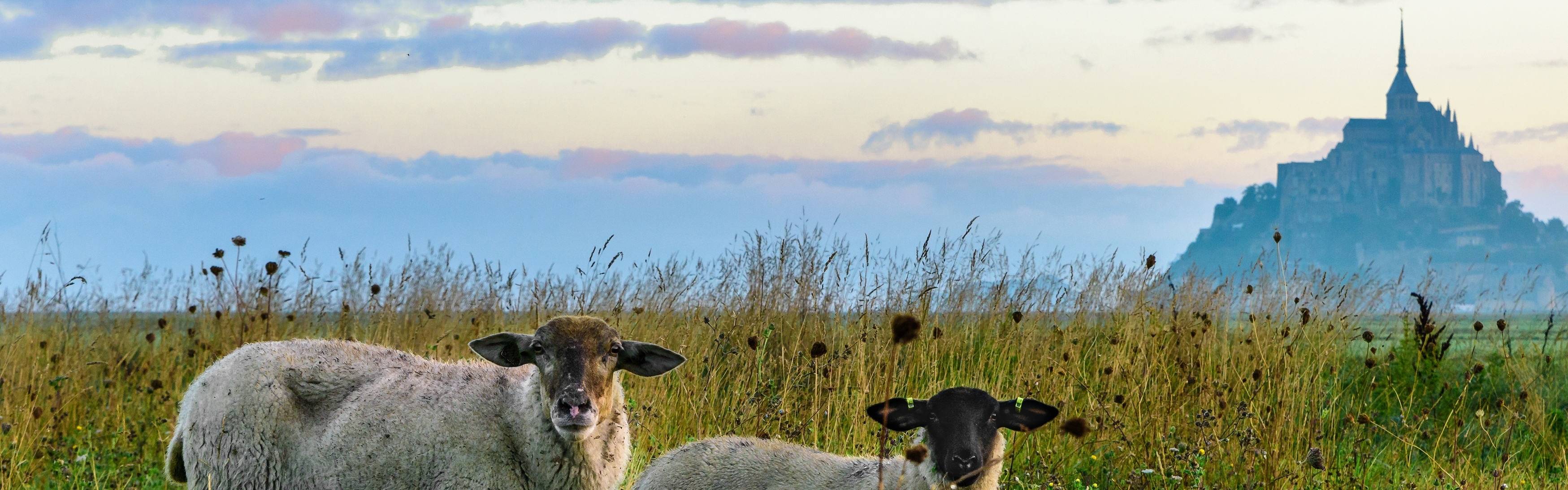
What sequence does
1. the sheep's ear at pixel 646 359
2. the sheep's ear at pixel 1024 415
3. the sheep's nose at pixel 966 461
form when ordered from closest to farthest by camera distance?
1. the sheep's nose at pixel 966 461
2. the sheep's ear at pixel 1024 415
3. the sheep's ear at pixel 646 359

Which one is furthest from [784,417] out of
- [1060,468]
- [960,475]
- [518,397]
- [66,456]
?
[66,456]

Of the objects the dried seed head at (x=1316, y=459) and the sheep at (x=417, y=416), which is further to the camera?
the dried seed head at (x=1316, y=459)

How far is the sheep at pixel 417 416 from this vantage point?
15.2ft

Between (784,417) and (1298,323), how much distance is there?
18.9ft

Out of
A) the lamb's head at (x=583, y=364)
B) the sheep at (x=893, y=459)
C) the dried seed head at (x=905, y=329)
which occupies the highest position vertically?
the dried seed head at (x=905, y=329)

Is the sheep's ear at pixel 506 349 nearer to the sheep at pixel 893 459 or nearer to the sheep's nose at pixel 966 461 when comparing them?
the sheep at pixel 893 459

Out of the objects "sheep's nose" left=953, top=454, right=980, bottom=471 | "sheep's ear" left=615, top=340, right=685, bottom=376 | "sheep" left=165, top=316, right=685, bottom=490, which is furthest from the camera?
"sheep's ear" left=615, top=340, right=685, bottom=376

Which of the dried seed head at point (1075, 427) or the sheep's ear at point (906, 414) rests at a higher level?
the dried seed head at point (1075, 427)

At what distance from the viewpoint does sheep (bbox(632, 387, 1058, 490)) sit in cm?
400

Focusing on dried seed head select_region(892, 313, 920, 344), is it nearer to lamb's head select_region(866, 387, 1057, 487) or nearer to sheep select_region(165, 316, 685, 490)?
lamb's head select_region(866, 387, 1057, 487)

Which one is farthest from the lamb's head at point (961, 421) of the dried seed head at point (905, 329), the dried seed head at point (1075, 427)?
the dried seed head at point (905, 329)

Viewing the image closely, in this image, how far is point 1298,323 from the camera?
1010 centimetres

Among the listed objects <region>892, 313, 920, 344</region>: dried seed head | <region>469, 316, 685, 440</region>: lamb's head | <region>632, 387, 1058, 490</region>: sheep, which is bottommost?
<region>632, 387, 1058, 490</region>: sheep

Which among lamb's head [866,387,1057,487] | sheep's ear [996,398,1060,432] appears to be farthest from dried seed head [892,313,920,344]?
sheep's ear [996,398,1060,432]
